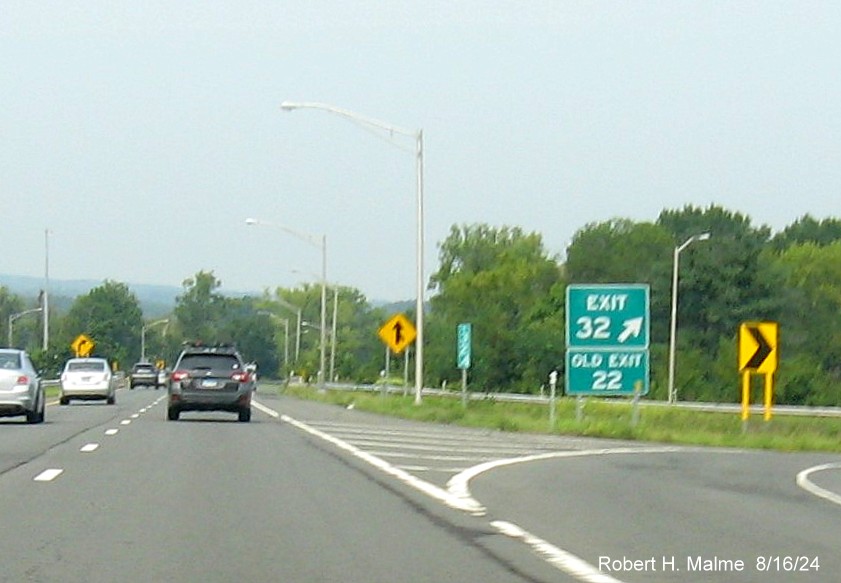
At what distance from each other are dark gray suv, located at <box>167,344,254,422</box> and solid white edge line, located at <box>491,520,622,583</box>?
2294cm

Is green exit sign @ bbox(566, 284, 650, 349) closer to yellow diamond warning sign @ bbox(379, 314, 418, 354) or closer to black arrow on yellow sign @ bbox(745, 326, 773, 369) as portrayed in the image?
black arrow on yellow sign @ bbox(745, 326, 773, 369)

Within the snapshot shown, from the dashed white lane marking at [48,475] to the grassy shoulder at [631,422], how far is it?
1591 centimetres

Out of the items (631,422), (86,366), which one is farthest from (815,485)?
(86,366)

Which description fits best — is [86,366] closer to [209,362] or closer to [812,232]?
[209,362]

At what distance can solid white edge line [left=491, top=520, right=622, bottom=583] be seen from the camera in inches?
441

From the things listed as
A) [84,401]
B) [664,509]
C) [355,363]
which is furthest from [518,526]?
[355,363]

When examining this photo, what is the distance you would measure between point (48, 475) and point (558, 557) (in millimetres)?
8322

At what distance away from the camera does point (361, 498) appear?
1684cm

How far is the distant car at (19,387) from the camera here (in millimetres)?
32281

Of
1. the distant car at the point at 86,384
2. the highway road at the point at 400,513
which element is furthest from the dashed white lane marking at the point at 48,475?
the distant car at the point at 86,384

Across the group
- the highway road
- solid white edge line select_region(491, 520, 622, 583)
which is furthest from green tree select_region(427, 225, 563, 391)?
solid white edge line select_region(491, 520, 622, 583)

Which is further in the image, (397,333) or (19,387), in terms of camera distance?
(397,333)

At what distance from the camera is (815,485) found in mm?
20266

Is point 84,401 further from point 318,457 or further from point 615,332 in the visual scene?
point 318,457
